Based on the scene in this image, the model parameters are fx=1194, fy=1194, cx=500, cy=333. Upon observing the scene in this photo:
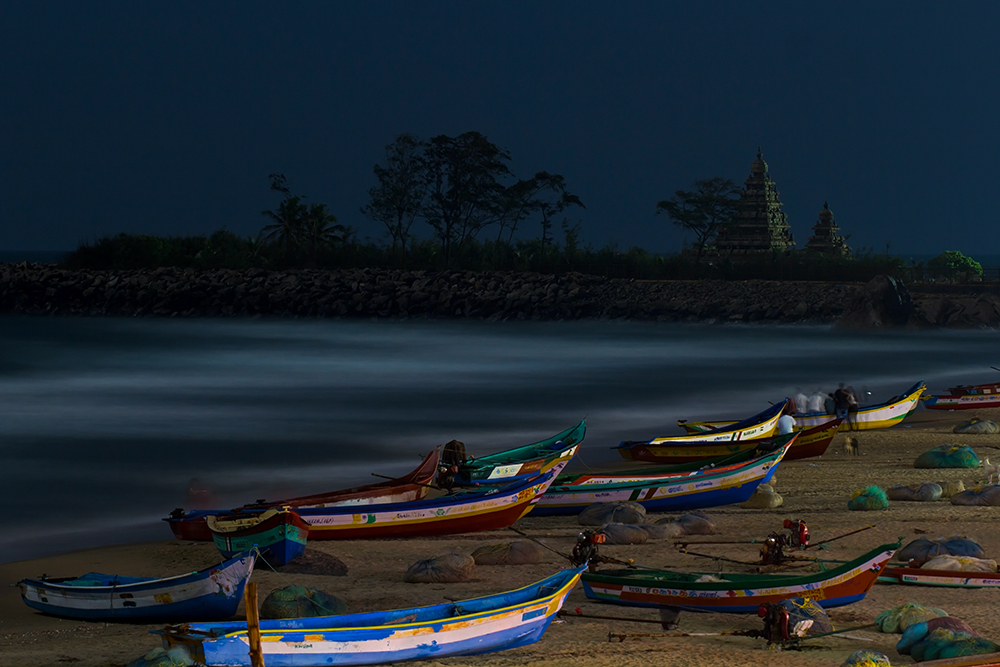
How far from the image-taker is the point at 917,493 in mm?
15750

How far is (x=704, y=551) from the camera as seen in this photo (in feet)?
42.4

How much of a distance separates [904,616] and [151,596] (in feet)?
20.6

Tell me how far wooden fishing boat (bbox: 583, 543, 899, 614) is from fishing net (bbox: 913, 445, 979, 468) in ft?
30.0

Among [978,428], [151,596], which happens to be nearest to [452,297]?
[978,428]

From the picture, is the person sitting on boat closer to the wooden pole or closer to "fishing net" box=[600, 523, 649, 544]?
"fishing net" box=[600, 523, 649, 544]

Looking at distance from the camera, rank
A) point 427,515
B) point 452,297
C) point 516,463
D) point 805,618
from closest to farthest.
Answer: point 805,618, point 427,515, point 516,463, point 452,297

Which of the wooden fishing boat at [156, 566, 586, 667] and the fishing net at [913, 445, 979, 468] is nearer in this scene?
the wooden fishing boat at [156, 566, 586, 667]

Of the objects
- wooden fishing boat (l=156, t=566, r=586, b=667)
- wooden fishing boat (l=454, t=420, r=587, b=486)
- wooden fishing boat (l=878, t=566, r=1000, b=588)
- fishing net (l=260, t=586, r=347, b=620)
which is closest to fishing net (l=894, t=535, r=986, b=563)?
wooden fishing boat (l=878, t=566, r=1000, b=588)

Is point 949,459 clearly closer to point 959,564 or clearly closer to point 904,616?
point 959,564

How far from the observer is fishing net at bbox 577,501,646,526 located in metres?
14.4

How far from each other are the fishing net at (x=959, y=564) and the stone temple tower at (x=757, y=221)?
84.8m

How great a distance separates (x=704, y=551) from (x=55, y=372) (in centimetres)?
4235

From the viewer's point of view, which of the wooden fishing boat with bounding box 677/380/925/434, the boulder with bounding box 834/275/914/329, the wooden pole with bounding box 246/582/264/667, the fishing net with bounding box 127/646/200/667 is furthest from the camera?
the boulder with bounding box 834/275/914/329

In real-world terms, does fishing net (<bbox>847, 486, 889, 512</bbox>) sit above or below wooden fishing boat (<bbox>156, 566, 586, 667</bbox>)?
below
